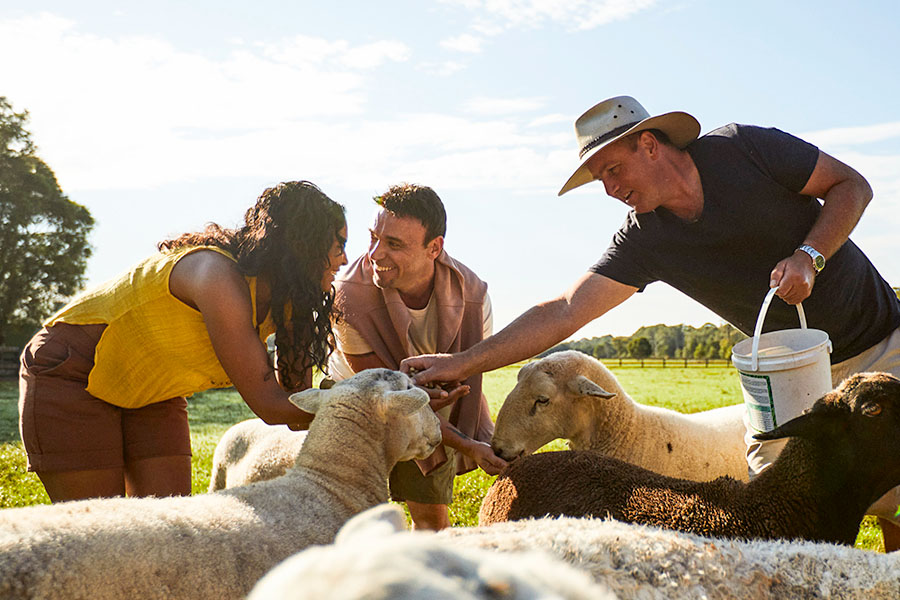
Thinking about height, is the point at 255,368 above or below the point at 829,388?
above

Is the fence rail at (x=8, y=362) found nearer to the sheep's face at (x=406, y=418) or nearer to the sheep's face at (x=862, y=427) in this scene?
the sheep's face at (x=406, y=418)

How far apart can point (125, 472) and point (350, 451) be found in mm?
1249

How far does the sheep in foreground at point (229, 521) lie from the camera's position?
210 centimetres

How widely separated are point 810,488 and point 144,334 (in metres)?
2.93

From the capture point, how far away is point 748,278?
13.5 feet

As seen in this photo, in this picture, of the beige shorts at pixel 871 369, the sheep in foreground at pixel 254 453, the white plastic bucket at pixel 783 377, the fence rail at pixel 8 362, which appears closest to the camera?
the white plastic bucket at pixel 783 377

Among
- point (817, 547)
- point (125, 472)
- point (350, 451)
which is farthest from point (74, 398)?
point (817, 547)

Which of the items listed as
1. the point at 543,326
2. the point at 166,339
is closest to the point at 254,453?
the point at 166,339

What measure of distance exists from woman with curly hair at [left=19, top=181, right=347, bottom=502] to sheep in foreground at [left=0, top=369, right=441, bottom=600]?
1.11 feet

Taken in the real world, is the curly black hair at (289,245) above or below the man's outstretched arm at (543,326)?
above

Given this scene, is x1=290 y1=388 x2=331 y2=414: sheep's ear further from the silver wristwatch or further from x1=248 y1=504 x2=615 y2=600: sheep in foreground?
x1=248 y1=504 x2=615 y2=600: sheep in foreground

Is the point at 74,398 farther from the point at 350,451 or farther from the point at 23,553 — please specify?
the point at 23,553

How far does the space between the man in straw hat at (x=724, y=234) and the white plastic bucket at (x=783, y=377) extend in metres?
0.67

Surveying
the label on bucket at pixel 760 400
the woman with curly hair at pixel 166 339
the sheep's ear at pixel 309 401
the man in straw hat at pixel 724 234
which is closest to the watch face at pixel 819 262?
the man in straw hat at pixel 724 234
